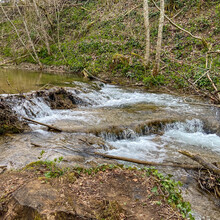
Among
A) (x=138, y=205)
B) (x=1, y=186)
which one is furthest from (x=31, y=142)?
(x=138, y=205)

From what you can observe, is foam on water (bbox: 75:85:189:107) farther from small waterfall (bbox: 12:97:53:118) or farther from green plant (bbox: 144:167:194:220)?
green plant (bbox: 144:167:194:220)

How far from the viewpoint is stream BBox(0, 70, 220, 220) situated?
15.4ft

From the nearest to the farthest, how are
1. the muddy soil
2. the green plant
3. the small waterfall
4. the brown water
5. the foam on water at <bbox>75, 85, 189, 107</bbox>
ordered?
the muddy soil < the green plant < the small waterfall < the brown water < the foam on water at <bbox>75, 85, 189, 107</bbox>

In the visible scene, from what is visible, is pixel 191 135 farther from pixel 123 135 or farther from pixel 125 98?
pixel 125 98

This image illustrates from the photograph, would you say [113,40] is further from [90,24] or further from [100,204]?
[100,204]

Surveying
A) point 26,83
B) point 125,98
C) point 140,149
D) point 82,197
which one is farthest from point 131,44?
point 82,197

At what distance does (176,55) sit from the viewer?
13.6 meters

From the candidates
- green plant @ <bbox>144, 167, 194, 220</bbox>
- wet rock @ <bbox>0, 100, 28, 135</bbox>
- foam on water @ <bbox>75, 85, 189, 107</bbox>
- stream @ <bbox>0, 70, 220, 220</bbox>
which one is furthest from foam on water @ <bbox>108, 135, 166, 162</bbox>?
foam on water @ <bbox>75, 85, 189, 107</bbox>

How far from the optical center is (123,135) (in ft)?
22.1

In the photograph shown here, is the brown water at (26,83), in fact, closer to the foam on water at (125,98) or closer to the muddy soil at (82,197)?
the foam on water at (125,98)

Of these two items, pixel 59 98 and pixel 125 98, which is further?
pixel 125 98

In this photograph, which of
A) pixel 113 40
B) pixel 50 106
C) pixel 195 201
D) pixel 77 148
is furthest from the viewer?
pixel 113 40

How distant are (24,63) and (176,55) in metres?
15.9

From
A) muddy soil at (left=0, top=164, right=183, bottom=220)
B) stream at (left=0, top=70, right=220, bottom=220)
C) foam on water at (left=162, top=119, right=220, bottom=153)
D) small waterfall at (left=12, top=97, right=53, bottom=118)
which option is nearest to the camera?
muddy soil at (left=0, top=164, right=183, bottom=220)
